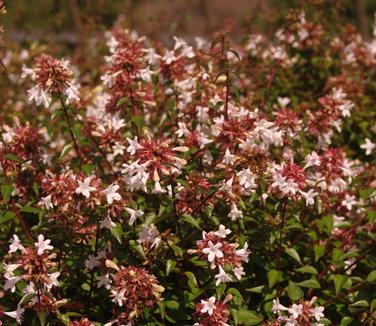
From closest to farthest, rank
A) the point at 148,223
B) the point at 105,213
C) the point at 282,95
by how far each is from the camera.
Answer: the point at 105,213
the point at 148,223
the point at 282,95

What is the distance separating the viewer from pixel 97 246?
296 cm

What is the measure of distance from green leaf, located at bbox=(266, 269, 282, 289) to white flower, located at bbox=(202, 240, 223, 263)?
24.8 inches

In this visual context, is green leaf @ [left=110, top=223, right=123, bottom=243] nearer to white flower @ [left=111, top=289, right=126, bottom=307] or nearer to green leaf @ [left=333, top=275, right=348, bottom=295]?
white flower @ [left=111, top=289, right=126, bottom=307]

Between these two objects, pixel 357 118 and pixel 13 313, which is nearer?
pixel 13 313

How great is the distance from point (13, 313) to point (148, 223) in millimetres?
793

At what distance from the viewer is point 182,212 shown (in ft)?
9.74

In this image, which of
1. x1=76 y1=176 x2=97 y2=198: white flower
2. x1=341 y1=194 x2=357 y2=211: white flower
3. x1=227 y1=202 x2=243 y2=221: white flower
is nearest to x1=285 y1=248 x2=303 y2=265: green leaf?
x1=227 y1=202 x2=243 y2=221: white flower

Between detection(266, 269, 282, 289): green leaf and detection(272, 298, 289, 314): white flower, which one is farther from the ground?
detection(266, 269, 282, 289): green leaf

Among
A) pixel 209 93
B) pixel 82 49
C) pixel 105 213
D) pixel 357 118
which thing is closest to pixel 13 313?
pixel 105 213

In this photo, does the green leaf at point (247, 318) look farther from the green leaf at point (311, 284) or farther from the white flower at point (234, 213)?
the white flower at point (234, 213)

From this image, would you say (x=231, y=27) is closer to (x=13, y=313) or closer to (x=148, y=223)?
(x=148, y=223)

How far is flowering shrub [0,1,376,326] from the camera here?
2.72 metres

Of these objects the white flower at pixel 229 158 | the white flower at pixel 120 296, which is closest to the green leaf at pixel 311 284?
the white flower at pixel 229 158

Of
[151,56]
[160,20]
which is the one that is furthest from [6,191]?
[160,20]
